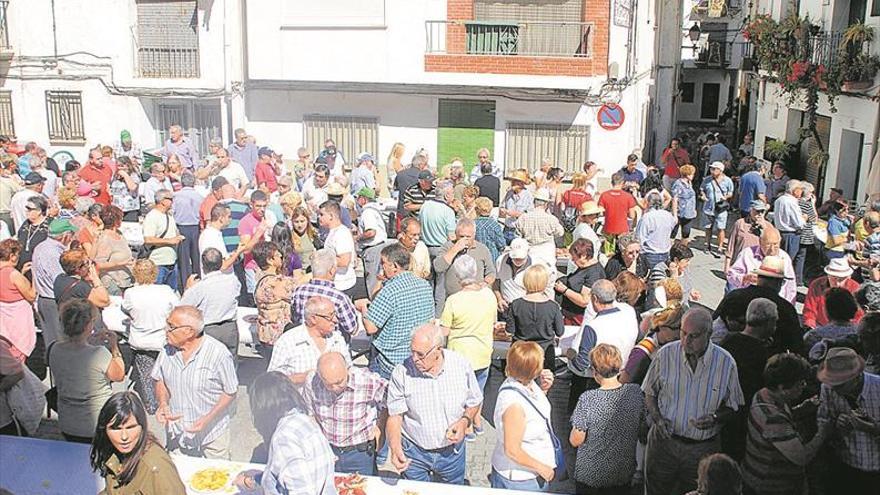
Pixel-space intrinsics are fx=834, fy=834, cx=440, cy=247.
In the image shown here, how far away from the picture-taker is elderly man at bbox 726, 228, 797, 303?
7887 millimetres

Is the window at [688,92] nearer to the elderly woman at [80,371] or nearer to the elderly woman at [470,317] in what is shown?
the elderly woman at [470,317]

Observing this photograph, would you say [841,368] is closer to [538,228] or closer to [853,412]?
[853,412]

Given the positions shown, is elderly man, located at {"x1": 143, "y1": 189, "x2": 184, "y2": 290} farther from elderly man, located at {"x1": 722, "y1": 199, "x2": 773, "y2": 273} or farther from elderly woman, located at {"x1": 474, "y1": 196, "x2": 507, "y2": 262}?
elderly man, located at {"x1": 722, "y1": 199, "x2": 773, "y2": 273}

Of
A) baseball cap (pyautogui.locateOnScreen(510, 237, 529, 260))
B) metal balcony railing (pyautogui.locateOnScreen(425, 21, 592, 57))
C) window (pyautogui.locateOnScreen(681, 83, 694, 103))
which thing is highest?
metal balcony railing (pyautogui.locateOnScreen(425, 21, 592, 57))

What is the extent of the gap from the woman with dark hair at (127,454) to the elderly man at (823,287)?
5743mm

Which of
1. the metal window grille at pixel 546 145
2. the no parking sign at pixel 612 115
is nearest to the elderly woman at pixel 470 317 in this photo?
the no parking sign at pixel 612 115

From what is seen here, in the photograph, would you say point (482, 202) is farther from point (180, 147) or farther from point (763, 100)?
point (763, 100)

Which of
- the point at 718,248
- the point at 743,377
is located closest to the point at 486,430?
the point at 743,377

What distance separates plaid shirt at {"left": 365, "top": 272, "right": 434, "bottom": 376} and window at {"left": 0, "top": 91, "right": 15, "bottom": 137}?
16714 millimetres

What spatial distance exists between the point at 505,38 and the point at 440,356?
13.2 meters

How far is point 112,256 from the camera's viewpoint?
8.13m

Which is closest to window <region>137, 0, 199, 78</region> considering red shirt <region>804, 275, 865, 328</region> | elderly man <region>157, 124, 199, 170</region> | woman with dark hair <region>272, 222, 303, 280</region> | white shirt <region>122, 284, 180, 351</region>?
elderly man <region>157, 124, 199, 170</region>

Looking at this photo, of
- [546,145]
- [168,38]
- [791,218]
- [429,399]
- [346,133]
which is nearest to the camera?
[429,399]

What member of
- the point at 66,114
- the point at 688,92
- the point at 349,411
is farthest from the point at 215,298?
the point at 688,92
